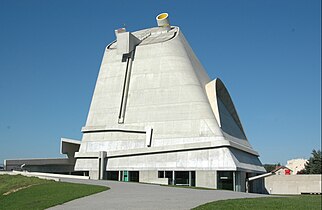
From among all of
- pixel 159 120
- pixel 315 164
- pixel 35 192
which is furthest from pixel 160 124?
pixel 315 164

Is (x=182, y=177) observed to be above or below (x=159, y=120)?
below

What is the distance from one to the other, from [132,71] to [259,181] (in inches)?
749

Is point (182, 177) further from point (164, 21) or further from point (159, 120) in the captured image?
point (164, 21)

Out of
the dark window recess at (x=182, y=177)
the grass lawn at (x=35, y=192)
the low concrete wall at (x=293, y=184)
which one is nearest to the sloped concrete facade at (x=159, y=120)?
the dark window recess at (x=182, y=177)

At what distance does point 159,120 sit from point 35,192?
18.1 metres

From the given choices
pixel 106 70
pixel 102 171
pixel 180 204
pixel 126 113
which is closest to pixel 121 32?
pixel 106 70

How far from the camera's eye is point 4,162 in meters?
43.2

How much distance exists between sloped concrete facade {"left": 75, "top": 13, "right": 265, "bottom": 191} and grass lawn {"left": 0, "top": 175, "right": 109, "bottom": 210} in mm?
11777

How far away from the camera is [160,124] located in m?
38.1

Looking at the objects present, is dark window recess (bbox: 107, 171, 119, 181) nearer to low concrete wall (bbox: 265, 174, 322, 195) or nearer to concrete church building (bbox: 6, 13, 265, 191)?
concrete church building (bbox: 6, 13, 265, 191)

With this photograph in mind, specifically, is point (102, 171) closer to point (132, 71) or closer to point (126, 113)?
point (126, 113)

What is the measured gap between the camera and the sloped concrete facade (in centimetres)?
3469

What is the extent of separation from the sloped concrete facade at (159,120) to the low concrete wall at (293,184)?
5.39 m

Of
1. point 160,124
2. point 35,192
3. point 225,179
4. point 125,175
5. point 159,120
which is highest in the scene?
point 159,120
